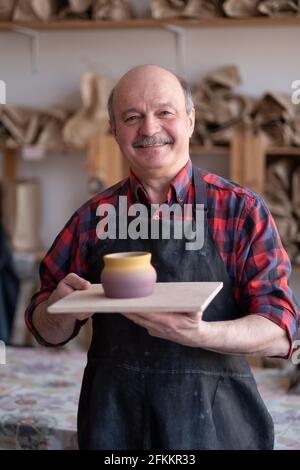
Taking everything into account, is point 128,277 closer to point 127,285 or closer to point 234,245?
point 127,285

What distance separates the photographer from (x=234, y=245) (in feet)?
5.80

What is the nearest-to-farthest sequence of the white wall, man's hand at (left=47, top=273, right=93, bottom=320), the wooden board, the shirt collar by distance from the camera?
the wooden board
man's hand at (left=47, top=273, right=93, bottom=320)
the shirt collar
the white wall

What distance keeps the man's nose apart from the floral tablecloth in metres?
0.96

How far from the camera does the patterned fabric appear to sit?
170cm

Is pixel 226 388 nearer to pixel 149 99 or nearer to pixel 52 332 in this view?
pixel 52 332

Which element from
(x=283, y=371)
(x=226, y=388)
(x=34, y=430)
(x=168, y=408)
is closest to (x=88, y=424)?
(x=168, y=408)

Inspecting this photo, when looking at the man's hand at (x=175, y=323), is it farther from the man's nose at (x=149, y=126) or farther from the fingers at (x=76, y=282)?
the man's nose at (x=149, y=126)

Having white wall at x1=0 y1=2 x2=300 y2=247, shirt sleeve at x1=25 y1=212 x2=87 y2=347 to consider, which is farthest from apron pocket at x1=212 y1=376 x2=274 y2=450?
white wall at x1=0 y1=2 x2=300 y2=247

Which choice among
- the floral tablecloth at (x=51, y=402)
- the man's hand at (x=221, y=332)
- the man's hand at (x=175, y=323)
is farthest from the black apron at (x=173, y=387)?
the floral tablecloth at (x=51, y=402)

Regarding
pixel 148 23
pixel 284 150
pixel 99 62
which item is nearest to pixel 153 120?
pixel 284 150

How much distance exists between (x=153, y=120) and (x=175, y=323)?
0.46 m

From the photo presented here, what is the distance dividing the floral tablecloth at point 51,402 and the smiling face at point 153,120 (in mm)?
905

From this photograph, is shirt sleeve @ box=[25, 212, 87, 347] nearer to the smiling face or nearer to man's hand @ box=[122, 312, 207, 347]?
the smiling face

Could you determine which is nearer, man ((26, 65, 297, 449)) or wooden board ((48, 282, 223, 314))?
wooden board ((48, 282, 223, 314))
